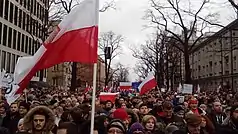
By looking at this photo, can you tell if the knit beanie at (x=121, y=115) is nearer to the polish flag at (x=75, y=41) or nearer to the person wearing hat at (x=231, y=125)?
the person wearing hat at (x=231, y=125)

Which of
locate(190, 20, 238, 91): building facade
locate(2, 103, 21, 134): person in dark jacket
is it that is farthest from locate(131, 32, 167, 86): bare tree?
locate(2, 103, 21, 134): person in dark jacket

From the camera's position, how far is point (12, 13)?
57.1 meters

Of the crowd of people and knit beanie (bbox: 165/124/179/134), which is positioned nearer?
the crowd of people

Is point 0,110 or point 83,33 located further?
point 0,110

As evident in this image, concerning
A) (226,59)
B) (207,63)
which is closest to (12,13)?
(226,59)

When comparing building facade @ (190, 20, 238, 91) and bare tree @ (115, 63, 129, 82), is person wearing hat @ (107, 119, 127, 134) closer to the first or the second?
building facade @ (190, 20, 238, 91)

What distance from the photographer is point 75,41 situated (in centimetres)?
604

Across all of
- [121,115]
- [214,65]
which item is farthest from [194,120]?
[214,65]

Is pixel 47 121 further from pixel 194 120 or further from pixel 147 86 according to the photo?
pixel 147 86

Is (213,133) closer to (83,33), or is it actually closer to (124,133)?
(124,133)

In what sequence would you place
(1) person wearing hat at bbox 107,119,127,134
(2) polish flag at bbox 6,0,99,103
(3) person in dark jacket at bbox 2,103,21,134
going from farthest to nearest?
(3) person in dark jacket at bbox 2,103,21,134 < (2) polish flag at bbox 6,0,99,103 < (1) person wearing hat at bbox 107,119,127,134

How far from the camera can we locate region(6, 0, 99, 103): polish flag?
5914mm

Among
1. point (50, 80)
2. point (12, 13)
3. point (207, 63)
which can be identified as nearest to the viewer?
point (12, 13)

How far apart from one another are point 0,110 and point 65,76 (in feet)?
323
